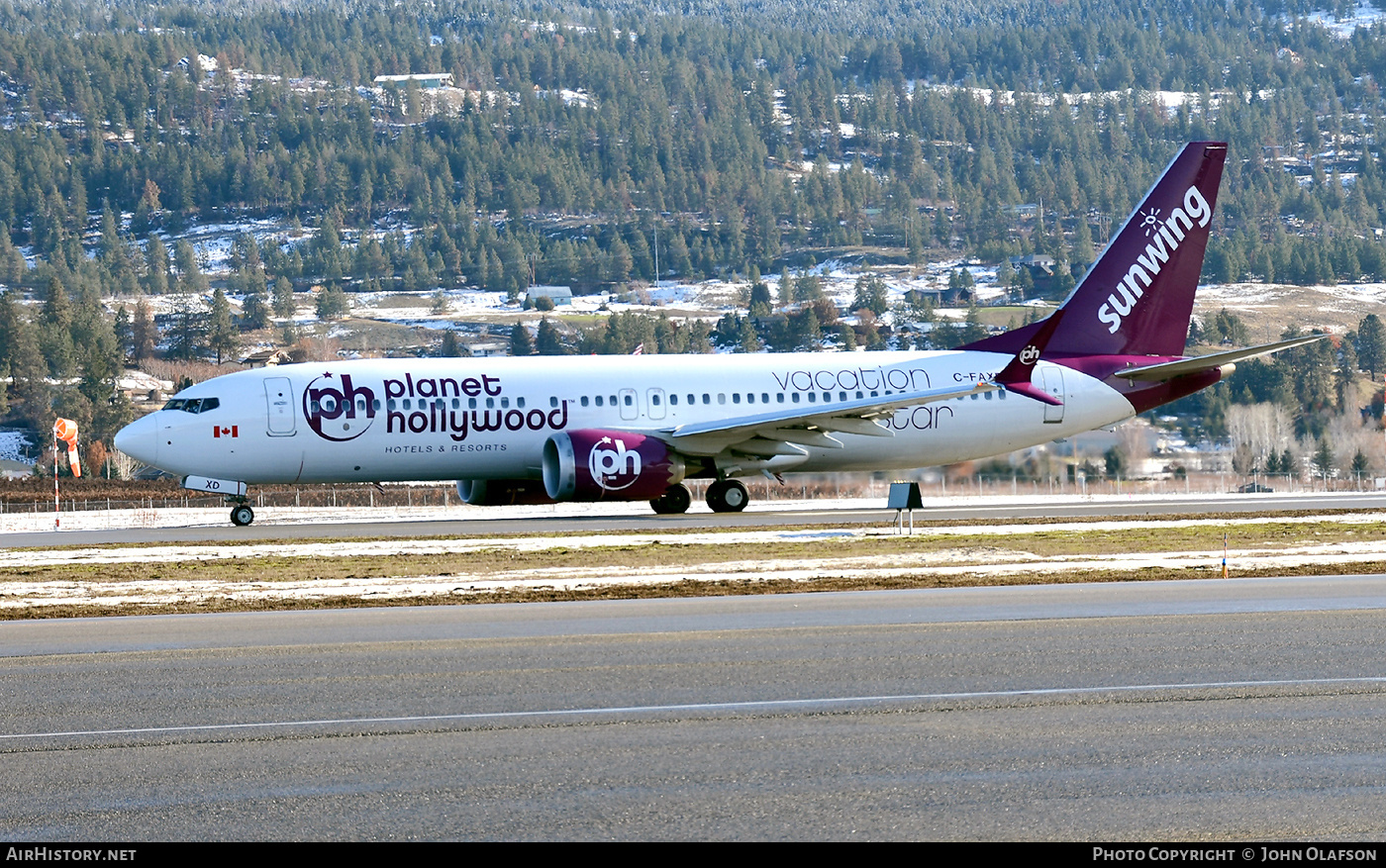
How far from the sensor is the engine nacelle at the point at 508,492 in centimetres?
3962

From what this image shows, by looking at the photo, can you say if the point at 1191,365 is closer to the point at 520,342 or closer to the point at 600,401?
the point at 600,401

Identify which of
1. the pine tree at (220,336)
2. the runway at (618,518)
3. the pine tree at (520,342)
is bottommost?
the runway at (618,518)

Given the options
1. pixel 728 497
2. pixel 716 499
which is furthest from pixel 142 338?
pixel 728 497

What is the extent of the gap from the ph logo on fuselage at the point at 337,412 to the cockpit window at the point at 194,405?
6.51 ft

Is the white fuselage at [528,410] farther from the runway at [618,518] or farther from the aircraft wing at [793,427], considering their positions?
the runway at [618,518]

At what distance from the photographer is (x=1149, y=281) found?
42531mm

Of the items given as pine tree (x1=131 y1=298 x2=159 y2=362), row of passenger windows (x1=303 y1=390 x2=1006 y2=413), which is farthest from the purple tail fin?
pine tree (x1=131 y1=298 x2=159 y2=362)

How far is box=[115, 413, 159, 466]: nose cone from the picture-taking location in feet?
118

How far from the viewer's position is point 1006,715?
11.6 meters

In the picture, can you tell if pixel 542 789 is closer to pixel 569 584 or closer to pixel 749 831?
pixel 749 831

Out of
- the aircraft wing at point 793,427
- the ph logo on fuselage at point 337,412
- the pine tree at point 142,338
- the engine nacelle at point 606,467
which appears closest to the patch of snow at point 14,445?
the pine tree at point 142,338

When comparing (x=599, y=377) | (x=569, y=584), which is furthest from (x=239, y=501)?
(x=569, y=584)

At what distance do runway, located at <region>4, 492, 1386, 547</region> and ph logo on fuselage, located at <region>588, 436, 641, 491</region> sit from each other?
854 mm

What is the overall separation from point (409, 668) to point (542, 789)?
4.89m
